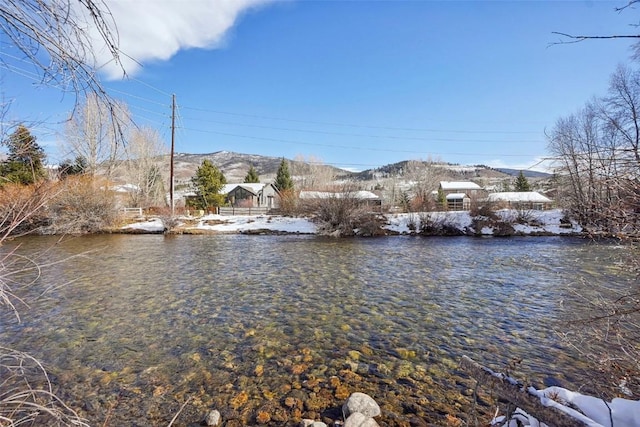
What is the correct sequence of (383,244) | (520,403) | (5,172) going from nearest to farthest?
(520,403), (5,172), (383,244)

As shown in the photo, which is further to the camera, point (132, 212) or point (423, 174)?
point (423, 174)

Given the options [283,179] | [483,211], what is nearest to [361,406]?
[483,211]

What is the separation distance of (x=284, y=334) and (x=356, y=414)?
8.25 ft

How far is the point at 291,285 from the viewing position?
28.7 feet

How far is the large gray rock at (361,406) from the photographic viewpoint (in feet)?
10.9

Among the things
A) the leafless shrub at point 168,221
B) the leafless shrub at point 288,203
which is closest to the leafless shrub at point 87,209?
the leafless shrub at point 168,221

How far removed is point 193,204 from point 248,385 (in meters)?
35.5

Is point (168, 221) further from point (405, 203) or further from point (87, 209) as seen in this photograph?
point (405, 203)

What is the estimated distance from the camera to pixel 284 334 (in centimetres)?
549

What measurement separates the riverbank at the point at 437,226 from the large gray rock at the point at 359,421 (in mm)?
19496

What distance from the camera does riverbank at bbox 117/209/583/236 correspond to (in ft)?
73.4

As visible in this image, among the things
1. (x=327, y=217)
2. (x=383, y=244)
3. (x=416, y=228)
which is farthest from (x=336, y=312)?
(x=416, y=228)

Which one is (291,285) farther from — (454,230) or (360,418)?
(454,230)

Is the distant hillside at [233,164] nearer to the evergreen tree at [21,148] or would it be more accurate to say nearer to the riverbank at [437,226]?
the riverbank at [437,226]
